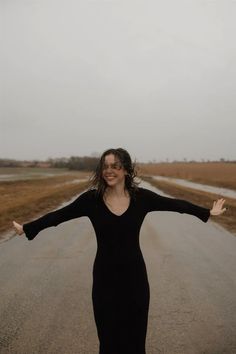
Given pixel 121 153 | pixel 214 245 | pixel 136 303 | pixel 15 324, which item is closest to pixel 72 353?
pixel 15 324

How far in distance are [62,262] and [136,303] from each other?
556 cm

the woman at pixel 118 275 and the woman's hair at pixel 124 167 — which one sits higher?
the woman's hair at pixel 124 167

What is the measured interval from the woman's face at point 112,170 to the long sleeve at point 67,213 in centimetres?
18

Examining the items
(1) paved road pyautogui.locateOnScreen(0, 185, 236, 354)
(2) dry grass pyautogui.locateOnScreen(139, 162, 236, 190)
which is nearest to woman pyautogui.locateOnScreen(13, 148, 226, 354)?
(1) paved road pyautogui.locateOnScreen(0, 185, 236, 354)

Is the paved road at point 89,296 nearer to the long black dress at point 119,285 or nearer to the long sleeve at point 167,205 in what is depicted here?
A: the long black dress at point 119,285

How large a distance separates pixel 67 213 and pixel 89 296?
315cm

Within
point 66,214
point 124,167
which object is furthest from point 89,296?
point 124,167

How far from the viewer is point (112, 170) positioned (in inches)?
134

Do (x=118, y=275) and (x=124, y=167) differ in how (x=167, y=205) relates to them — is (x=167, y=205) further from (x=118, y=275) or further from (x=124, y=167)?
(x=118, y=275)

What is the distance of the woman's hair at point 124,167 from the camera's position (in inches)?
136

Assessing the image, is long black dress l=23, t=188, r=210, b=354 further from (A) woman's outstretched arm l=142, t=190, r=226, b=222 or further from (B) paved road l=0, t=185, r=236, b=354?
(B) paved road l=0, t=185, r=236, b=354

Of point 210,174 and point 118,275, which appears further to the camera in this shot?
point 210,174

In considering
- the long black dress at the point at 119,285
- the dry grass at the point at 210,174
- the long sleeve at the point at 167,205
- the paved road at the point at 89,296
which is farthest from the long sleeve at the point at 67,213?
the dry grass at the point at 210,174

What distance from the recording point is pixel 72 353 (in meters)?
4.37
